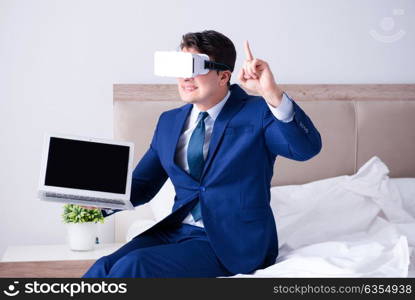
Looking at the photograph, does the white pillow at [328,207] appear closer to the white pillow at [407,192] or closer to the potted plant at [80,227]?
the white pillow at [407,192]

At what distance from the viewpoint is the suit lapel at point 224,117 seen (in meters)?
2.08

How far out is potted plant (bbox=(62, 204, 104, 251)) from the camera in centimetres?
281

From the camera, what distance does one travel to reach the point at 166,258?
1.91 meters

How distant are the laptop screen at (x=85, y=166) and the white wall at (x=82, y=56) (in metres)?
0.95

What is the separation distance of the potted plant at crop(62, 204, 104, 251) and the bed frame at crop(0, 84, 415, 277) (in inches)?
11.9

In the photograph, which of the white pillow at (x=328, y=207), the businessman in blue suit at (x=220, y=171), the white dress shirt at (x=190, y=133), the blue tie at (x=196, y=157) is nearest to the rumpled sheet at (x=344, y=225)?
the white pillow at (x=328, y=207)

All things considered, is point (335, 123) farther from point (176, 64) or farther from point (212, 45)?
point (176, 64)

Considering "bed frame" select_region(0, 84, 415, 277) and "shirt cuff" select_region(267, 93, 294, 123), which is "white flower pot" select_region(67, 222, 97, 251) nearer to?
"bed frame" select_region(0, 84, 415, 277)

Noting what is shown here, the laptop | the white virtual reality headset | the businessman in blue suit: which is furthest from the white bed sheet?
the white virtual reality headset

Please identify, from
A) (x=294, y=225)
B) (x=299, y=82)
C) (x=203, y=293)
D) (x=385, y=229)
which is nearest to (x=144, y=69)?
(x=299, y=82)

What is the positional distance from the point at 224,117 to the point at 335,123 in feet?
4.06

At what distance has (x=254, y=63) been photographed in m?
1.86

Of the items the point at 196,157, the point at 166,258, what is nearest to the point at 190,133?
the point at 196,157

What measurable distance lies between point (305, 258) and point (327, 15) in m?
1.68
